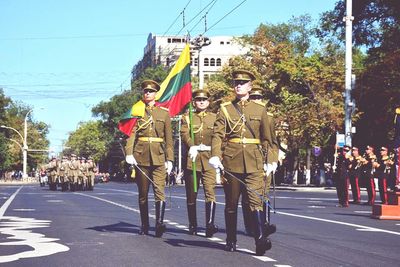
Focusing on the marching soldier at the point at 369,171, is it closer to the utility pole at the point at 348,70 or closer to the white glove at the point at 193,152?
the utility pole at the point at 348,70

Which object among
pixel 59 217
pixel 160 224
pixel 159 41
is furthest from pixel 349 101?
pixel 159 41

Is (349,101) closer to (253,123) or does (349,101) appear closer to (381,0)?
(381,0)

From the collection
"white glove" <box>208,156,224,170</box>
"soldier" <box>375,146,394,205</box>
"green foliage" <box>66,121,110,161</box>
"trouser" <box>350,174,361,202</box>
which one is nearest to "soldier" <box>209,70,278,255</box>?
"white glove" <box>208,156,224,170</box>

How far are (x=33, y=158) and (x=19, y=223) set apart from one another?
147 metres

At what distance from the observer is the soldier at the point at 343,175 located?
25031 millimetres

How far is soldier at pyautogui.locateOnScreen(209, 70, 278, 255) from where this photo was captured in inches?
404

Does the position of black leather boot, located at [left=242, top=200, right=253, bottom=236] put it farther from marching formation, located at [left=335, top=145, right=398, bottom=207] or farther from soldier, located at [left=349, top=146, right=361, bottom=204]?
soldier, located at [left=349, top=146, right=361, bottom=204]

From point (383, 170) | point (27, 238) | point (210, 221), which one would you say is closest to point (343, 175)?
point (383, 170)

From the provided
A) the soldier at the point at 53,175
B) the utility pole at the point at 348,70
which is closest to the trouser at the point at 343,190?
the utility pole at the point at 348,70

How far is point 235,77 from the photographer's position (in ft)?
33.9

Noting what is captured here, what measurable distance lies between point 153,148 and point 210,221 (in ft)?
4.29

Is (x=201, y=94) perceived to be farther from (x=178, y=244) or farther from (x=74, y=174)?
(x=74, y=174)

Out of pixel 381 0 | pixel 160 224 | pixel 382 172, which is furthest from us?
pixel 381 0

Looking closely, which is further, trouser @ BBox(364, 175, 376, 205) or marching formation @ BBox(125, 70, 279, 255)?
trouser @ BBox(364, 175, 376, 205)
